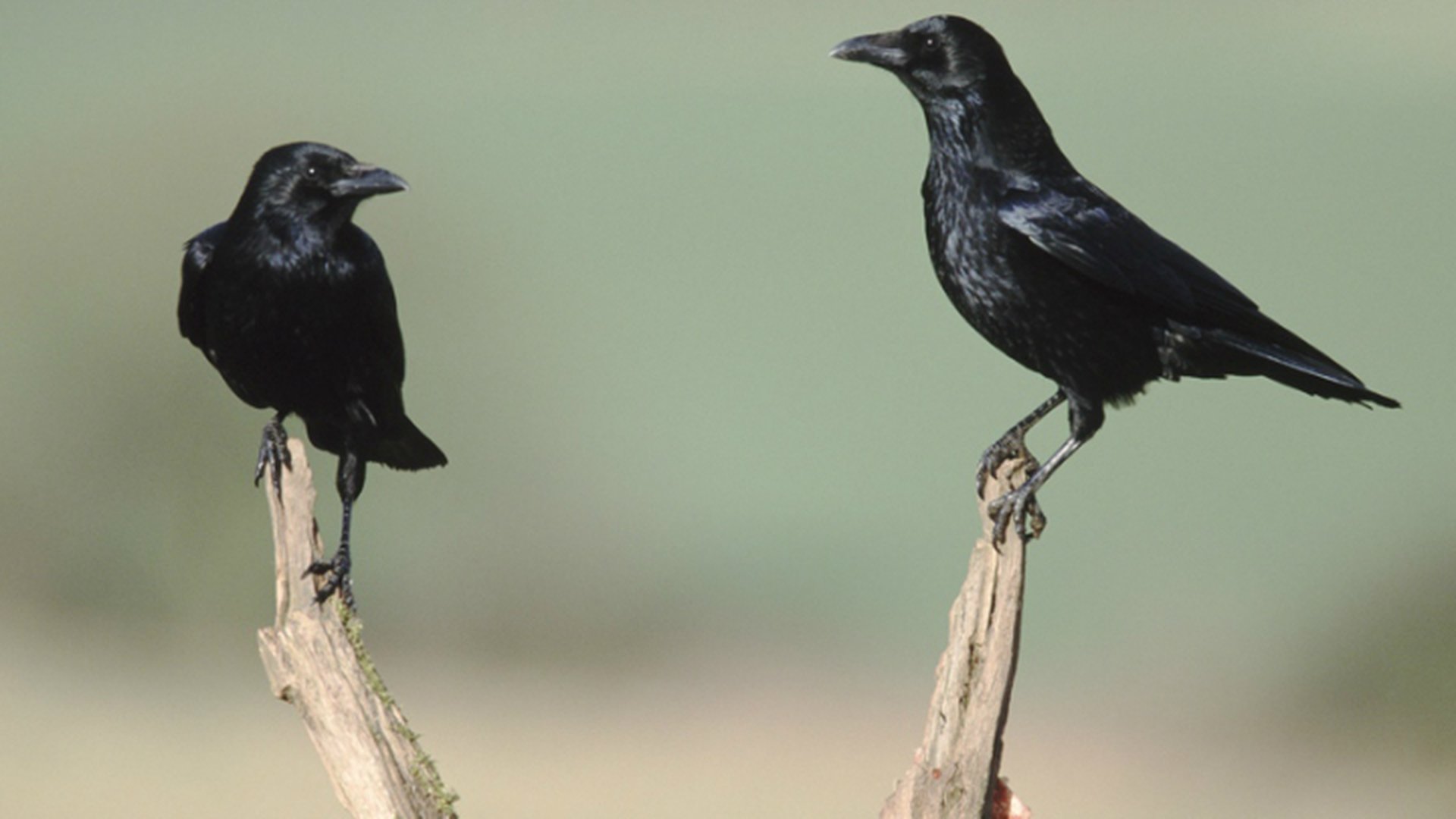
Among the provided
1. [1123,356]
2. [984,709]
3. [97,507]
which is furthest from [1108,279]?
[97,507]

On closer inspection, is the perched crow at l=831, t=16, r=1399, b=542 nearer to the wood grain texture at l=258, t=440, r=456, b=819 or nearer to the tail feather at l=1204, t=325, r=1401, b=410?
the tail feather at l=1204, t=325, r=1401, b=410

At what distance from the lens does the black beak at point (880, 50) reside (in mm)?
5411

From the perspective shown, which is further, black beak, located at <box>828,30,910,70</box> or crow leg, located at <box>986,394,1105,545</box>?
black beak, located at <box>828,30,910,70</box>

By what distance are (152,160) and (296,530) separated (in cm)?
872

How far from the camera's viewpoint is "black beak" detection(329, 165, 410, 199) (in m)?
5.25

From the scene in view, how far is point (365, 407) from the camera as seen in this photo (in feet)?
18.7

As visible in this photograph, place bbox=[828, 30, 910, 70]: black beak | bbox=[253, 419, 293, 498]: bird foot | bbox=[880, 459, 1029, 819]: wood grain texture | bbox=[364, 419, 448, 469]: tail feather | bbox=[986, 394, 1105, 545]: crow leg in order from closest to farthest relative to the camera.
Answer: bbox=[880, 459, 1029, 819]: wood grain texture, bbox=[986, 394, 1105, 545]: crow leg, bbox=[253, 419, 293, 498]: bird foot, bbox=[828, 30, 910, 70]: black beak, bbox=[364, 419, 448, 469]: tail feather

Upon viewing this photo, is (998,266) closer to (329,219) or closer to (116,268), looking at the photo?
(329,219)

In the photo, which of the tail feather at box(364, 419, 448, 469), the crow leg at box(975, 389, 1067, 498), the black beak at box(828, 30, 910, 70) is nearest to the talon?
the crow leg at box(975, 389, 1067, 498)

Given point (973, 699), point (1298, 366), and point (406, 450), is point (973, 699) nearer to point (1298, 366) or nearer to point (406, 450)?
point (1298, 366)

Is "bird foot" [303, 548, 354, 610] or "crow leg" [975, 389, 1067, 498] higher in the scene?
"crow leg" [975, 389, 1067, 498]

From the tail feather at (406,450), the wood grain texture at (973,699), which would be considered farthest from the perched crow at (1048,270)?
the tail feather at (406,450)

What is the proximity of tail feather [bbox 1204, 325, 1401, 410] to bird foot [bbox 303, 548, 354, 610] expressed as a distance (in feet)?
8.41

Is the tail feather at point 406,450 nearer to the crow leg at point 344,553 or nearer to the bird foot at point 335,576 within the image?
the crow leg at point 344,553
